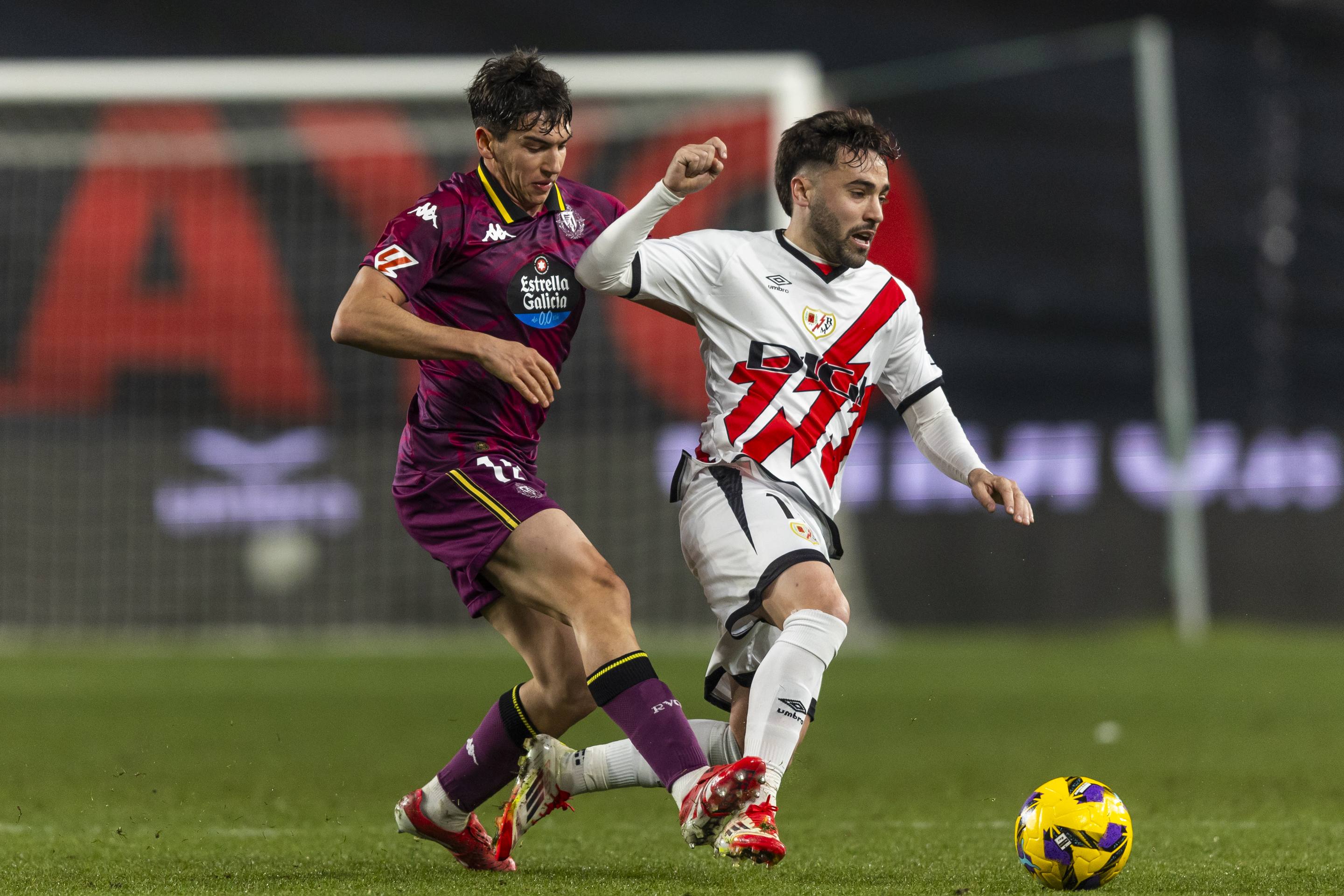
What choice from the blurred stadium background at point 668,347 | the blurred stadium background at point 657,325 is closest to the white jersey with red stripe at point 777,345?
the blurred stadium background at point 657,325

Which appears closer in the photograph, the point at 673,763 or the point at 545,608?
the point at 673,763

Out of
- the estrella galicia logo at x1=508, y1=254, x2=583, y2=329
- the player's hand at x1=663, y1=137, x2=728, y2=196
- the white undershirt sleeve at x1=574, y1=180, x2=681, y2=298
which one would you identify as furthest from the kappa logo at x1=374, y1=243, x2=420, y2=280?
the player's hand at x1=663, y1=137, x2=728, y2=196

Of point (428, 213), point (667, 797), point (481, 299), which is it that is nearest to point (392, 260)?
point (428, 213)

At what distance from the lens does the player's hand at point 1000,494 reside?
4121 millimetres

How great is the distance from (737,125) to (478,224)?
309 inches

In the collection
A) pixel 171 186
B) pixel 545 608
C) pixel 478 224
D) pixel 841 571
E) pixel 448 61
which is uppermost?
pixel 448 61

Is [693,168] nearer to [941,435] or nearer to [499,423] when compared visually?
[499,423]

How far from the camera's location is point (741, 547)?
4.00m

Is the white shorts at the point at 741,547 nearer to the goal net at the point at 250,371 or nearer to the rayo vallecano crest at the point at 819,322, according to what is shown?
the rayo vallecano crest at the point at 819,322

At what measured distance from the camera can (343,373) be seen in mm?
12547

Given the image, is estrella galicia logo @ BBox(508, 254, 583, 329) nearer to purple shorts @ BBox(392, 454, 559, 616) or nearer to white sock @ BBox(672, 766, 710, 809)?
purple shorts @ BBox(392, 454, 559, 616)

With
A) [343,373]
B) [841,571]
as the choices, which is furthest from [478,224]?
[343,373]

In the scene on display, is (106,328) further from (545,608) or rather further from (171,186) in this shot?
(545,608)

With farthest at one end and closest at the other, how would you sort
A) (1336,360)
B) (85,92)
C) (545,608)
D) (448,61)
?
(448,61) < (1336,360) < (85,92) < (545,608)
